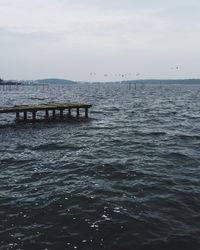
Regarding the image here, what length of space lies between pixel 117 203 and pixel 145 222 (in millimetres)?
2274

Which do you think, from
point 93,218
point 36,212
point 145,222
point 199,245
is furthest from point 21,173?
point 199,245

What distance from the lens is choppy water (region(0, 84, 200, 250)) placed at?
12.7 m

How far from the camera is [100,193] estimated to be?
56.2 ft

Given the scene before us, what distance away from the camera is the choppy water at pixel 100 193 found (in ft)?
41.7

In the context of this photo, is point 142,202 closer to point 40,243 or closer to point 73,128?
point 40,243

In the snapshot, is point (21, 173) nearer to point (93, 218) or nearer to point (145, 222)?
point (93, 218)

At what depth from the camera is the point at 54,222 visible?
13859 millimetres

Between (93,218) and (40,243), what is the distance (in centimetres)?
291

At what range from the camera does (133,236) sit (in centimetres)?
1287

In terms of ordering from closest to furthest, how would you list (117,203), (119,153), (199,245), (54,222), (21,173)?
(199,245)
(54,222)
(117,203)
(21,173)
(119,153)

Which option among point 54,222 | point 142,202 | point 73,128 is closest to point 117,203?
point 142,202

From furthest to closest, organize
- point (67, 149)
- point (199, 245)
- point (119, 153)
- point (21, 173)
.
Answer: point (67, 149) < point (119, 153) < point (21, 173) < point (199, 245)

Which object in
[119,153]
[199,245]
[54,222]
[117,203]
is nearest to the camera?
[199,245]

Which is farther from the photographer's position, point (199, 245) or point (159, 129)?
point (159, 129)
